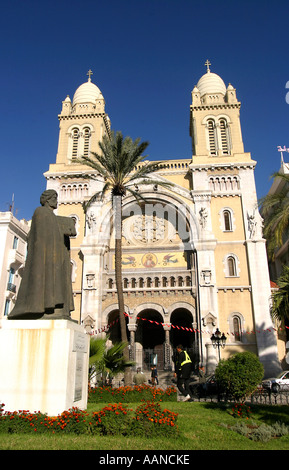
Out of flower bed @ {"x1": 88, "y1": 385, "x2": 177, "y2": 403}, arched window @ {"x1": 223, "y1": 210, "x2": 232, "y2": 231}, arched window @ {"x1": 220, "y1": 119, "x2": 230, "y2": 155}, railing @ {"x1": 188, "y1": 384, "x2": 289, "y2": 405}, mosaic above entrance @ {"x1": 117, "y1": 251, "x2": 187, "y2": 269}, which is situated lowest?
railing @ {"x1": 188, "y1": 384, "x2": 289, "y2": 405}

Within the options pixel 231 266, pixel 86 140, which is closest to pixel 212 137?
pixel 86 140

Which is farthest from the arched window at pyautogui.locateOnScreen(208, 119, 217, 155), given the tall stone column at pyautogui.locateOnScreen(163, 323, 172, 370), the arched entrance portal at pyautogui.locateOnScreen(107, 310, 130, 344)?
the arched entrance portal at pyautogui.locateOnScreen(107, 310, 130, 344)

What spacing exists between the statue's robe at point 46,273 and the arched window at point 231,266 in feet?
65.3

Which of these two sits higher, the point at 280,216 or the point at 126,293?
the point at 280,216

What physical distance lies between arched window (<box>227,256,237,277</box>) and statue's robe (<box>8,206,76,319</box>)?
65.3 ft

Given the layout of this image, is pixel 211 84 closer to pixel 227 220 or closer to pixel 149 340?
pixel 227 220

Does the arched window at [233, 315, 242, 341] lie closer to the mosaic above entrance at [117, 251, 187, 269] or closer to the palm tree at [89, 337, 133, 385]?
the mosaic above entrance at [117, 251, 187, 269]

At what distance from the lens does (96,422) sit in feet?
20.1

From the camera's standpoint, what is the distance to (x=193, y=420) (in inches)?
309

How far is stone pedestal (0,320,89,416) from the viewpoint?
584cm

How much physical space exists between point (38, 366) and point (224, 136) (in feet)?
91.5
